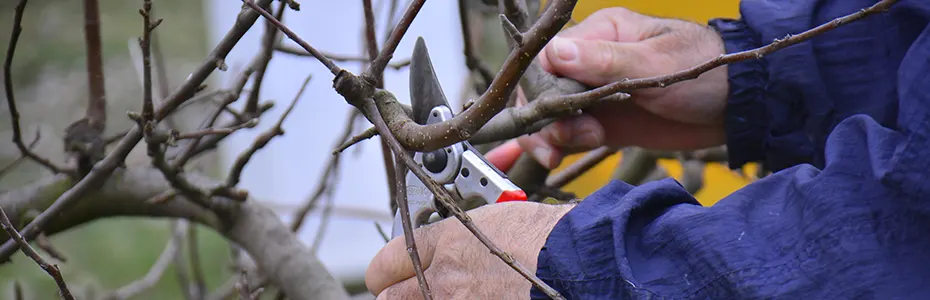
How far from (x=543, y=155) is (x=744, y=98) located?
41 centimetres

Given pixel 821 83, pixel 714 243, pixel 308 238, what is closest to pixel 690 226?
pixel 714 243

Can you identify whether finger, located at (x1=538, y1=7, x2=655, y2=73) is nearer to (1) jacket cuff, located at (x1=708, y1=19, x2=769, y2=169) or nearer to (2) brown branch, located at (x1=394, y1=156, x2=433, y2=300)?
(1) jacket cuff, located at (x1=708, y1=19, x2=769, y2=169)

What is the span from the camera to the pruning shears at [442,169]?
1.11m

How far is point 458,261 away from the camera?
3.46ft

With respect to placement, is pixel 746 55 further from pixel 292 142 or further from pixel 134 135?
pixel 292 142

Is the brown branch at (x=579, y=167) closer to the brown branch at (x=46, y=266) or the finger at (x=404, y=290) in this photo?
the finger at (x=404, y=290)

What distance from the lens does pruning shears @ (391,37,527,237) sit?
1109mm

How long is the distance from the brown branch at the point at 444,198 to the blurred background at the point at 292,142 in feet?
4.26

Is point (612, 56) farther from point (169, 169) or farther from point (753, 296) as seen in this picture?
point (169, 169)

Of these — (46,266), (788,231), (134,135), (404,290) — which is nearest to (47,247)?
(134,135)

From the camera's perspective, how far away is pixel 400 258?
1.07 metres

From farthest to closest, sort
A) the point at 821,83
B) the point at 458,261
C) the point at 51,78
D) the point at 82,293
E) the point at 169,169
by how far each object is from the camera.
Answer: the point at 51,78, the point at 82,293, the point at 821,83, the point at 169,169, the point at 458,261

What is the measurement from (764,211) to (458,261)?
0.38 m

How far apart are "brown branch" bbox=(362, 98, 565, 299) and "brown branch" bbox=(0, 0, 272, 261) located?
1.03 ft
